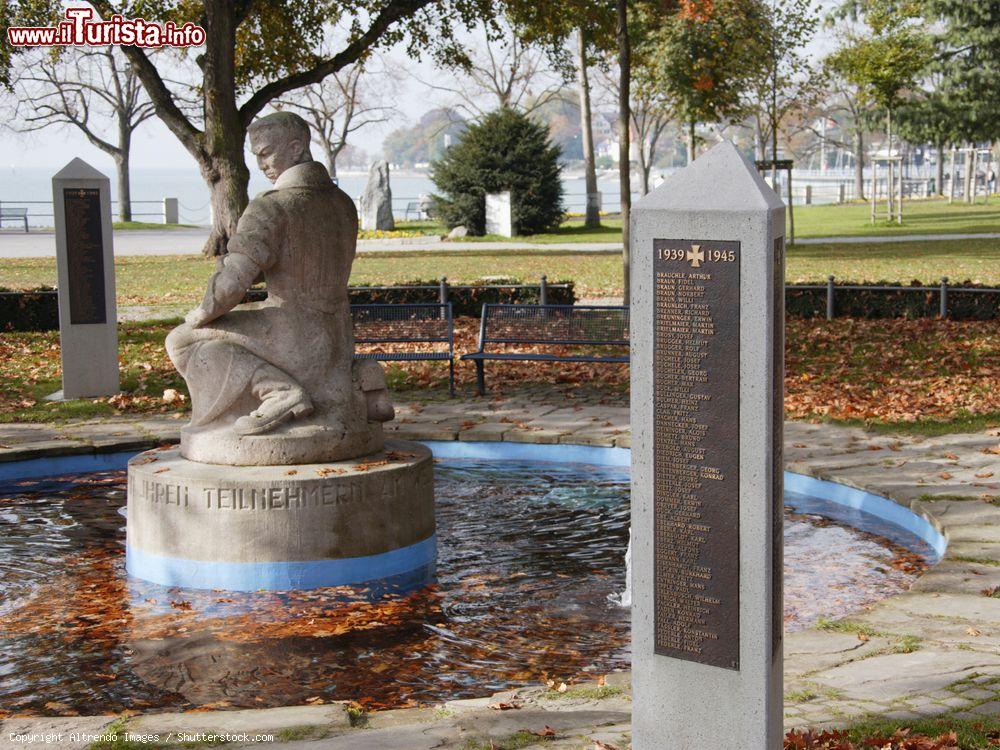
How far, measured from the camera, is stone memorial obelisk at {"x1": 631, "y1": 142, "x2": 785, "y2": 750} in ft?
13.5

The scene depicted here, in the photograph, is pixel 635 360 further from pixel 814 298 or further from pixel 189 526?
pixel 814 298

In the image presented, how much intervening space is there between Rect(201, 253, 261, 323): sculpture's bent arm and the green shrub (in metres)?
29.7

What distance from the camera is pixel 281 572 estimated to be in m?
7.34

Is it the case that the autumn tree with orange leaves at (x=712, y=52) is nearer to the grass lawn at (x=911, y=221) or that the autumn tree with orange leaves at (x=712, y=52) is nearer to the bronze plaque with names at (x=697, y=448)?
the grass lawn at (x=911, y=221)

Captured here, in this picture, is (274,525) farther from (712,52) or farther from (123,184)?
(123,184)

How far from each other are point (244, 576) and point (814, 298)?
11.7 metres

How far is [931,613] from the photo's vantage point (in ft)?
19.9

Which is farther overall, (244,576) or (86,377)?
(86,377)

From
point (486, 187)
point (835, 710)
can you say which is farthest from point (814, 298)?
point (486, 187)

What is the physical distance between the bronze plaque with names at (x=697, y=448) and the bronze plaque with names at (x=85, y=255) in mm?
9476

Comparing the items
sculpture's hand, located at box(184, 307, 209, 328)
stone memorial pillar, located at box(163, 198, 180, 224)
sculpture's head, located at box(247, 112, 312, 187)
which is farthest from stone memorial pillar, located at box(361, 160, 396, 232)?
sculpture's hand, located at box(184, 307, 209, 328)

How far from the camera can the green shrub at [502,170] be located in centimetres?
3712

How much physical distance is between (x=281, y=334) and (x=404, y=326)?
214 inches

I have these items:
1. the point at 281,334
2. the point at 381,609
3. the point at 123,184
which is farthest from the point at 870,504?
the point at 123,184
